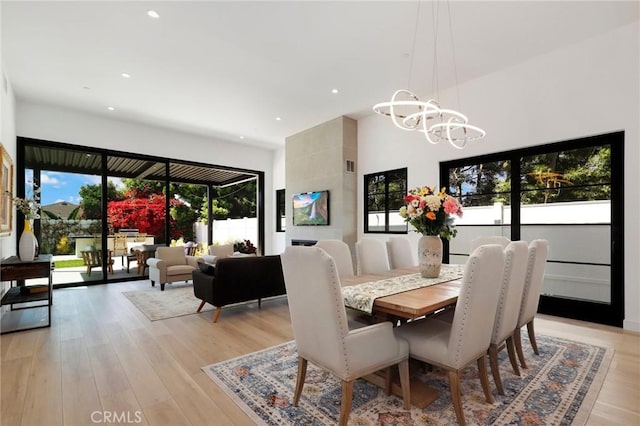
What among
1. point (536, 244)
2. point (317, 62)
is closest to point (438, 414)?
point (536, 244)

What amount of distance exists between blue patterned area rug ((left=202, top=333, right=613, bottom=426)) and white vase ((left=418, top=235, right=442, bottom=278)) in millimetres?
778

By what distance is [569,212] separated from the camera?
396 centimetres

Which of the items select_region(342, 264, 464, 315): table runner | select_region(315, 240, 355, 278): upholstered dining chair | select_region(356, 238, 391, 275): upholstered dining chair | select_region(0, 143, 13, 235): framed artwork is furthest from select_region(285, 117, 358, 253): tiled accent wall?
select_region(0, 143, 13, 235): framed artwork

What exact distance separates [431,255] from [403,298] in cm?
80

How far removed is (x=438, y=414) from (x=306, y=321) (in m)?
0.98

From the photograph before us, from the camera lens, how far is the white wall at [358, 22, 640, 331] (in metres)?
3.40

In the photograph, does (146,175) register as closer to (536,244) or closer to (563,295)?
(536,244)

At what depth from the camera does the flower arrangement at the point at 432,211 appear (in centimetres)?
257

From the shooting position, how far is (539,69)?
4023mm

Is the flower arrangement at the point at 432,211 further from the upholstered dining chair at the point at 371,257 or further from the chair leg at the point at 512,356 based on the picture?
the chair leg at the point at 512,356

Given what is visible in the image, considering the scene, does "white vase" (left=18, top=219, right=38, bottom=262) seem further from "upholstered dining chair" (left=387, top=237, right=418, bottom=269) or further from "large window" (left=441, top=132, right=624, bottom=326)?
"large window" (left=441, top=132, right=624, bottom=326)

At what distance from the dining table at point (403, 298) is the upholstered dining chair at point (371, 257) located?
57cm

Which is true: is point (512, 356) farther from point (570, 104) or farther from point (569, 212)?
point (570, 104)

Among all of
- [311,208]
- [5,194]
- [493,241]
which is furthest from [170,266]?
[493,241]
